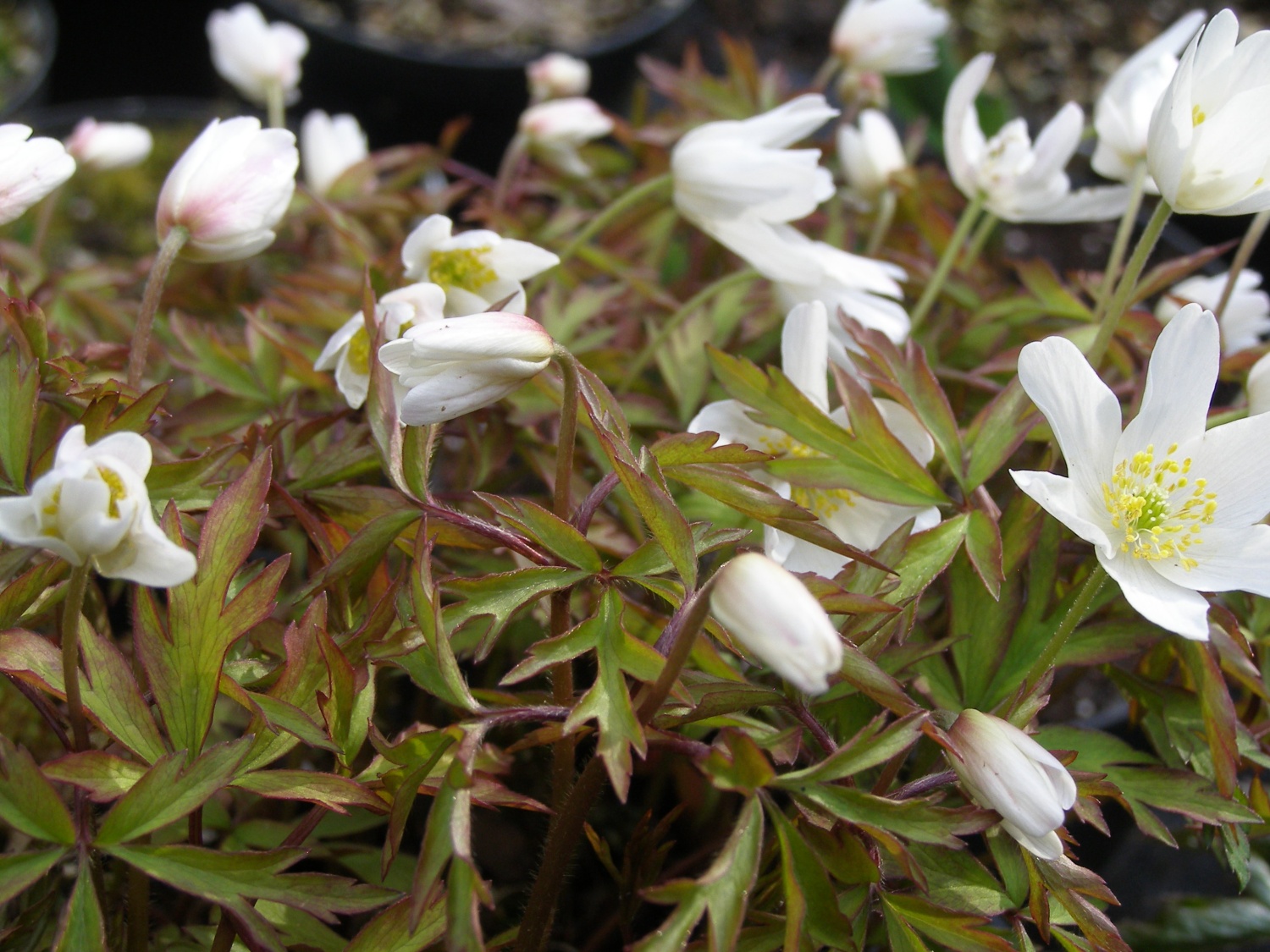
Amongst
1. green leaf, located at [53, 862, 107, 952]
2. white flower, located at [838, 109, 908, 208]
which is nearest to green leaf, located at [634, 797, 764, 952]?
green leaf, located at [53, 862, 107, 952]

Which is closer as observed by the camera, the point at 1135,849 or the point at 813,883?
the point at 813,883

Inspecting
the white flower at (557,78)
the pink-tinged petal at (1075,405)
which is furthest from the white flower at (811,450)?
the white flower at (557,78)

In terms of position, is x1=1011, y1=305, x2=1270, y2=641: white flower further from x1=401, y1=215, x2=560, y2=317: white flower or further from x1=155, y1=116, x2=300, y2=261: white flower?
x1=155, y1=116, x2=300, y2=261: white flower

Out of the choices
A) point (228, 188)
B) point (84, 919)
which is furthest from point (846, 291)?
point (84, 919)

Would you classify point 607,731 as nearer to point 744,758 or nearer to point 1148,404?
point 744,758

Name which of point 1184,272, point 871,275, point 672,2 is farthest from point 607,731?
point 672,2
